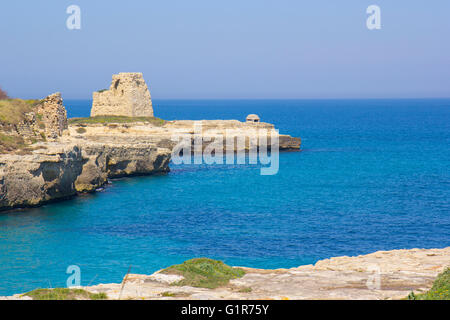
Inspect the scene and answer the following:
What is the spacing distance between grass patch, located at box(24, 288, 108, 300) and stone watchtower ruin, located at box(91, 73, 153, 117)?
64.3 meters

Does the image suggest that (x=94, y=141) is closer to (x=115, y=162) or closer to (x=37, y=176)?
(x=115, y=162)

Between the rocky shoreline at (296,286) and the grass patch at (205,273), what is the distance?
0.23 metres

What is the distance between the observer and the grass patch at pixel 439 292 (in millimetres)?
12273

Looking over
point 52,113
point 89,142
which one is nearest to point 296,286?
point 52,113

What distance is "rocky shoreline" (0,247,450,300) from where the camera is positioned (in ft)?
43.5

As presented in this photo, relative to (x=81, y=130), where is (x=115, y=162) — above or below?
below

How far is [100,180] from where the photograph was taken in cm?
4747

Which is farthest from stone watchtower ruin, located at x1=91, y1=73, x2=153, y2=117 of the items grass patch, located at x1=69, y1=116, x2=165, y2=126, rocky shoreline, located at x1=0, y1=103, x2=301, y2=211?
rocky shoreline, located at x1=0, y1=103, x2=301, y2=211

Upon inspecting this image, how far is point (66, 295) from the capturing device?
12.3 meters

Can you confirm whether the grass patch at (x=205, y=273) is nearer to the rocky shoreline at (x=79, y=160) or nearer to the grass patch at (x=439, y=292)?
the grass patch at (x=439, y=292)

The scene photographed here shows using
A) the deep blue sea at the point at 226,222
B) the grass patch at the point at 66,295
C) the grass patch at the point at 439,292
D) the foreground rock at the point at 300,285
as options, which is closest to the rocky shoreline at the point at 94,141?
the deep blue sea at the point at 226,222

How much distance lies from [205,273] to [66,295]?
420cm

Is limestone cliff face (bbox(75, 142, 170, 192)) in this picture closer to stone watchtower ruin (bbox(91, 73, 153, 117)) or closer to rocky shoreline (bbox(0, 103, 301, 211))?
rocky shoreline (bbox(0, 103, 301, 211))
